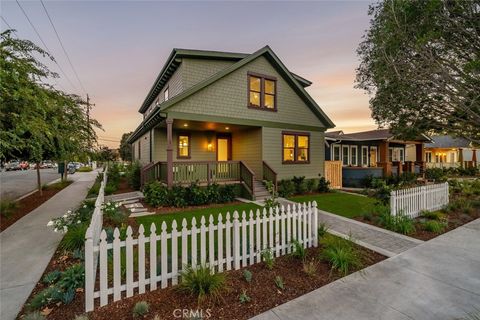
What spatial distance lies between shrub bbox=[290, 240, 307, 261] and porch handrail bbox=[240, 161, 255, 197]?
642 cm

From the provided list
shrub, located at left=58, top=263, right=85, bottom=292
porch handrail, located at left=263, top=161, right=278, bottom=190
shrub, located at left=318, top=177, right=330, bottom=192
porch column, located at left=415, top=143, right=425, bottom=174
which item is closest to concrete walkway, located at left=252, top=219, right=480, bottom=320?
shrub, located at left=58, top=263, right=85, bottom=292

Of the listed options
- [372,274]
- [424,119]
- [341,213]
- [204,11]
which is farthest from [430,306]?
[204,11]

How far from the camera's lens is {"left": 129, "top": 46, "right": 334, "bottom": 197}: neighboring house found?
36.0 ft

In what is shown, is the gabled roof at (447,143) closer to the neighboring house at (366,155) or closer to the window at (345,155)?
the neighboring house at (366,155)

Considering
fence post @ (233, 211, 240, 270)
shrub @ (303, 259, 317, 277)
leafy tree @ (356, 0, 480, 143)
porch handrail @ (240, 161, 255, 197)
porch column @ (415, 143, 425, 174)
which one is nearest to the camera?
shrub @ (303, 259, 317, 277)

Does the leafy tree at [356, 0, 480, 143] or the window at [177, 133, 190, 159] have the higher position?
the leafy tree at [356, 0, 480, 143]

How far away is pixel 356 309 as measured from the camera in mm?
3213

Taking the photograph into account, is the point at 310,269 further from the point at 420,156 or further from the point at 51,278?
the point at 420,156

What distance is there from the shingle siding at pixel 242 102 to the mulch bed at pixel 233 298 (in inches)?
317

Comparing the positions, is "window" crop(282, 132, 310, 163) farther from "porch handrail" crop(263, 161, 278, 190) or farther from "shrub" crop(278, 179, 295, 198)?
"porch handrail" crop(263, 161, 278, 190)

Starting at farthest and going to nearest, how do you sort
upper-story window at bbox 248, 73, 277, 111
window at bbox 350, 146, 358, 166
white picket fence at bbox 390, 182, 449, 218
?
window at bbox 350, 146, 358, 166 < upper-story window at bbox 248, 73, 277, 111 < white picket fence at bbox 390, 182, 449, 218

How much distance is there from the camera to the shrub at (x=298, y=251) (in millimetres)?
4758

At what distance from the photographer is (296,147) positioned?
14203 mm

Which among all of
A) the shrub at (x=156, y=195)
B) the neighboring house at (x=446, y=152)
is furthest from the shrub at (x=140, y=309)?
the neighboring house at (x=446, y=152)
